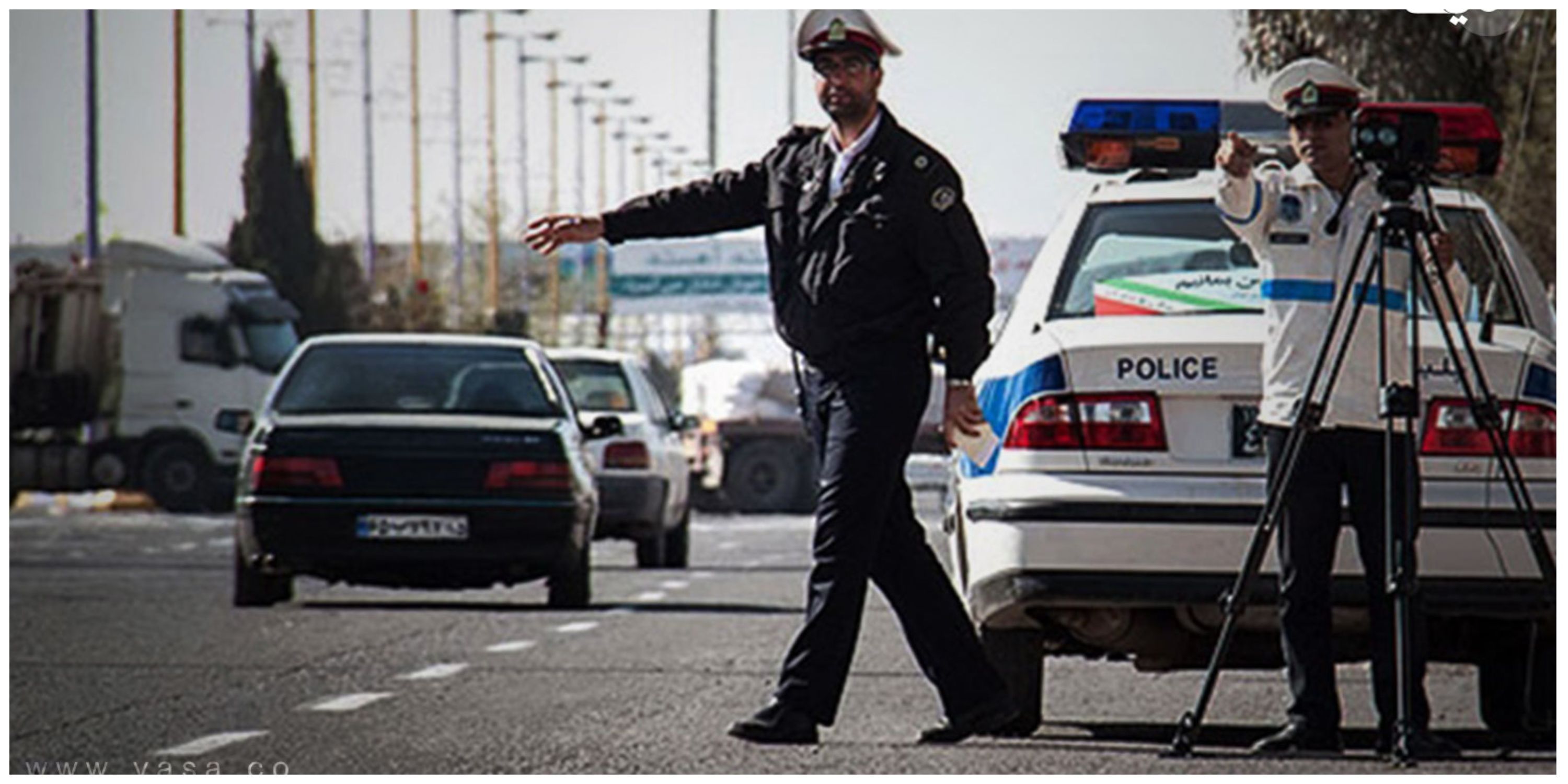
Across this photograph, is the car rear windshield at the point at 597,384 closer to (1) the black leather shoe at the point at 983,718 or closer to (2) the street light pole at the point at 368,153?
(2) the street light pole at the point at 368,153

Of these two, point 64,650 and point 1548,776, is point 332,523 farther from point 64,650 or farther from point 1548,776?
point 1548,776

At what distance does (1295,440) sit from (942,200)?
993 millimetres

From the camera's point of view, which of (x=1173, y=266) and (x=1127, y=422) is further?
(x=1173, y=266)

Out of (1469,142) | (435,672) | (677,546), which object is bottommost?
(677,546)

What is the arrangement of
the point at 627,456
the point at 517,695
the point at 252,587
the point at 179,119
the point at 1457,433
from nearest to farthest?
the point at 1457,433, the point at 517,695, the point at 179,119, the point at 252,587, the point at 627,456

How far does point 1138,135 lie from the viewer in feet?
29.8

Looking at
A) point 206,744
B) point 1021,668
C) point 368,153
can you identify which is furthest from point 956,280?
point 368,153

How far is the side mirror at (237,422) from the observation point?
16641 mm

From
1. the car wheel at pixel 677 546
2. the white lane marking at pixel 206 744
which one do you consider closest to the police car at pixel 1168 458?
the white lane marking at pixel 206 744

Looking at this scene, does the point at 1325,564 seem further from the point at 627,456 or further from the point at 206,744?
the point at 627,456

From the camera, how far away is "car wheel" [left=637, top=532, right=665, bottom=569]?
72.5 feet

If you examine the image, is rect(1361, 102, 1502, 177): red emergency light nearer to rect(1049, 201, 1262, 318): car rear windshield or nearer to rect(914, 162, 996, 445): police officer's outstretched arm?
rect(1049, 201, 1262, 318): car rear windshield

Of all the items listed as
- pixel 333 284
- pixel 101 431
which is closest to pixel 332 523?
pixel 101 431

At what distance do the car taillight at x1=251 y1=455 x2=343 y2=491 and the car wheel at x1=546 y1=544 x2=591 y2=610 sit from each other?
117cm
